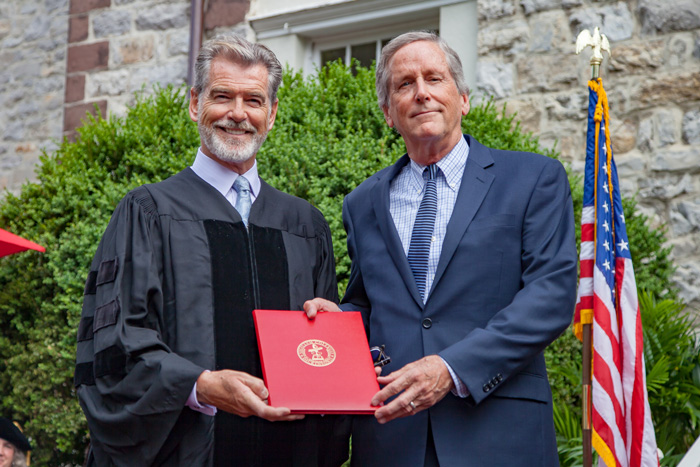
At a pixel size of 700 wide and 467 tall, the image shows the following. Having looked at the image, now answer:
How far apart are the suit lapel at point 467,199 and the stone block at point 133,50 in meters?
5.91

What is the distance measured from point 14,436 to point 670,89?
205 inches

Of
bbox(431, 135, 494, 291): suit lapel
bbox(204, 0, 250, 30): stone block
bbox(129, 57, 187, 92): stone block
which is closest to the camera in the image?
bbox(431, 135, 494, 291): suit lapel

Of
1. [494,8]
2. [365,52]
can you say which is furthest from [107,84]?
[494,8]

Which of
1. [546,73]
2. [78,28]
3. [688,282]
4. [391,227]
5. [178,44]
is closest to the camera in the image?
[391,227]

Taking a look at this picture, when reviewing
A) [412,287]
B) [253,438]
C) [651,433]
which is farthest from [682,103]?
[253,438]

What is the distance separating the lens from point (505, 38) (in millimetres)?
6695

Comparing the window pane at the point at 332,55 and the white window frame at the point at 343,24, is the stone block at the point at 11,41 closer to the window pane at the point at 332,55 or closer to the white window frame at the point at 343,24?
the white window frame at the point at 343,24

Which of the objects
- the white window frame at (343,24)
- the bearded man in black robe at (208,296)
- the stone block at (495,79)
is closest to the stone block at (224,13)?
the white window frame at (343,24)

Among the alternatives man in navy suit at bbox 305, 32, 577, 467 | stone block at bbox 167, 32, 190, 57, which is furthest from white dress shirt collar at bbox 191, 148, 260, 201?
stone block at bbox 167, 32, 190, 57

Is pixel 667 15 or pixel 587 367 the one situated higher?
pixel 667 15

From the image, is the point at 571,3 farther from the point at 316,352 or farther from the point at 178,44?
the point at 316,352

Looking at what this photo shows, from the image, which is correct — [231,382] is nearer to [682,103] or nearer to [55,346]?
[55,346]

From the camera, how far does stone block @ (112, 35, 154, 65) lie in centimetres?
818

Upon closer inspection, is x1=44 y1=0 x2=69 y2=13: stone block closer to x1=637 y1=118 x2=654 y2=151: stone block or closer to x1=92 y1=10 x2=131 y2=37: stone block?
x1=92 y1=10 x2=131 y2=37: stone block
